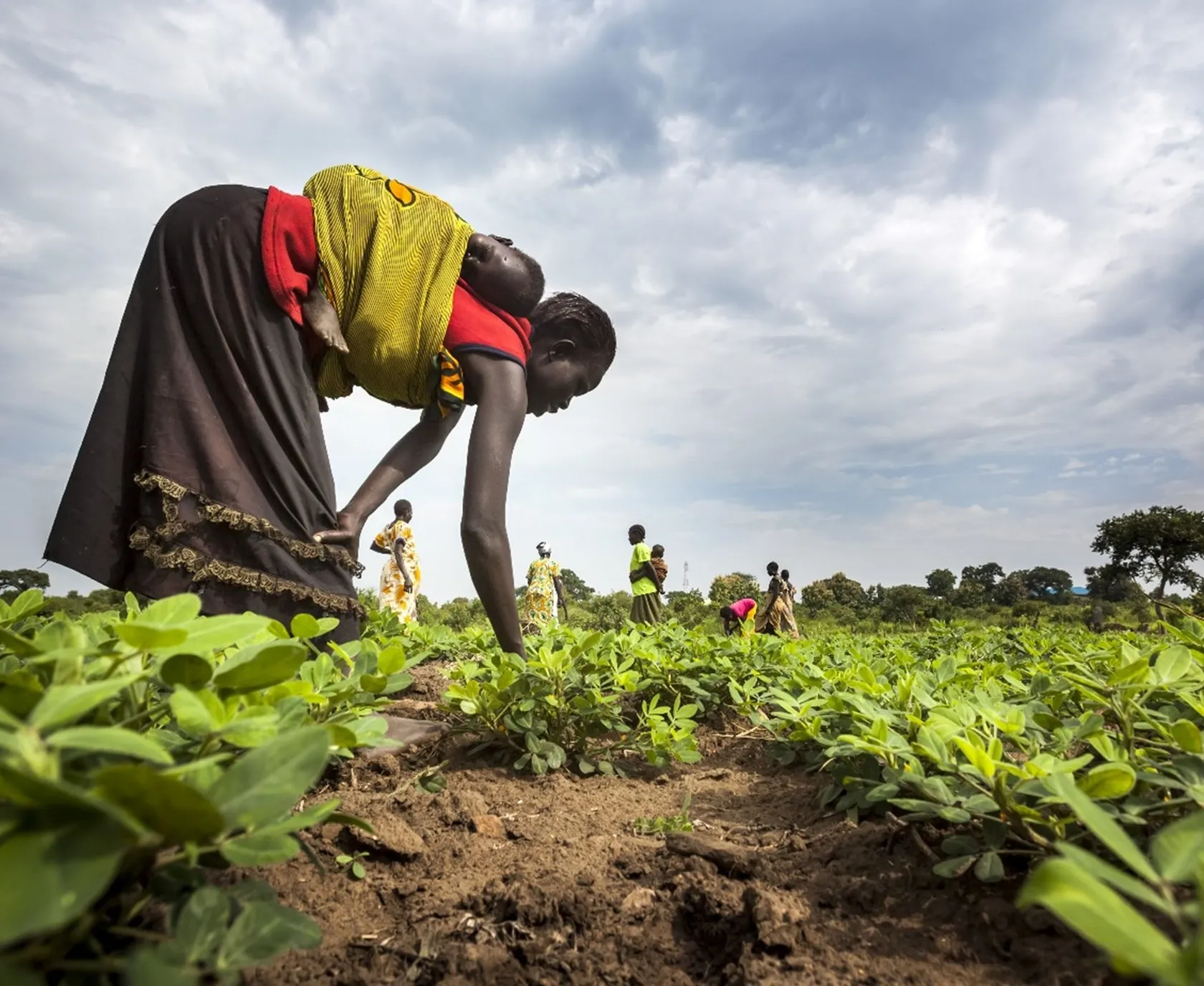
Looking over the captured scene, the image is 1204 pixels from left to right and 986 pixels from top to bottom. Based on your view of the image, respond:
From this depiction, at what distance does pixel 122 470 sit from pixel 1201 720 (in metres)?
2.91

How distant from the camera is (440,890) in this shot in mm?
1410

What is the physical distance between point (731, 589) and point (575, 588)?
14.1 feet

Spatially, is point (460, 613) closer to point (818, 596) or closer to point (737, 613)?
point (737, 613)

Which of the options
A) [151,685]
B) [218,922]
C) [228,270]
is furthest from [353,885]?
[228,270]

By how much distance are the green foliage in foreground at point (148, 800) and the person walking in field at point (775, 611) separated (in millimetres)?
11740

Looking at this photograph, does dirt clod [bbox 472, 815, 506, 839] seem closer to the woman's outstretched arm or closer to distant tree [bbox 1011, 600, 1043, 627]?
the woman's outstretched arm

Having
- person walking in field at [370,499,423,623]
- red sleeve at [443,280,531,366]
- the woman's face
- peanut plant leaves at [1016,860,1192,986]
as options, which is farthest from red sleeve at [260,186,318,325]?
person walking in field at [370,499,423,623]

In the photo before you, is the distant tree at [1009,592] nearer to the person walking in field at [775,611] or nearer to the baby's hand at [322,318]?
the person walking in field at [775,611]

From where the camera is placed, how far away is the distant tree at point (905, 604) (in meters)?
15.5

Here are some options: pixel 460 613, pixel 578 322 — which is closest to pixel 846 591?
pixel 460 613

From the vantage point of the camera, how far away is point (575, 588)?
20188 millimetres

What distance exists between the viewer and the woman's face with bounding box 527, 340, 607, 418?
3.50 m

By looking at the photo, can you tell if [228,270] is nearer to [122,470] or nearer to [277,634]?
[122,470]

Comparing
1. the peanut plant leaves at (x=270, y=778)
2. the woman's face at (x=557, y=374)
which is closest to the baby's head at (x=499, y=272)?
the woman's face at (x=557, y=374)
